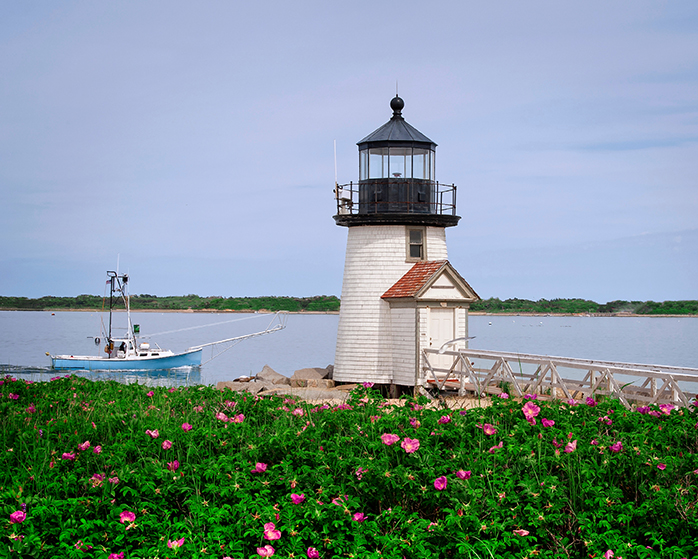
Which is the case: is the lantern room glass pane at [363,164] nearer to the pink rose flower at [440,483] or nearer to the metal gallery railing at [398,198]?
the metal gallery railing at [398,198]

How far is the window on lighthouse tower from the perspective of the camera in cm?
1975

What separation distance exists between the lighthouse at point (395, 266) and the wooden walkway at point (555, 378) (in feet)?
3.12

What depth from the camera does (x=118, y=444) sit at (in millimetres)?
7090

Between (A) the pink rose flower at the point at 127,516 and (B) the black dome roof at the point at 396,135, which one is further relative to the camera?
(B) the black dome roof at the point at 396,135

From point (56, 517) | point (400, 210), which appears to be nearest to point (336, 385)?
point (400, 210)

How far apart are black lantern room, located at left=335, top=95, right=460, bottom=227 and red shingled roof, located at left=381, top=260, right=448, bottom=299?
52.3 inches

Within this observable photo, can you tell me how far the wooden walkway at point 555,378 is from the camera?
1202cm

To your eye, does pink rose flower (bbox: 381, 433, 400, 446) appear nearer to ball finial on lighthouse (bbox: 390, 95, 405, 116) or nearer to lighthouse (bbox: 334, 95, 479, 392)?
lighthouse (bbox: 334, 95, 479, 392)

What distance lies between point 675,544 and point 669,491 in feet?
1.42

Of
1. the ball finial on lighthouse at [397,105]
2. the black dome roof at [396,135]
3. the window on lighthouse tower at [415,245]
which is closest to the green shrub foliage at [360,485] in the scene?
the window on lighthouse tower at [415,245]

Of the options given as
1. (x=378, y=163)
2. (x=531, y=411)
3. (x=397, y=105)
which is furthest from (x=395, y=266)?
(x=531, y=411)

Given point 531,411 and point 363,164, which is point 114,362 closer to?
point 363,164

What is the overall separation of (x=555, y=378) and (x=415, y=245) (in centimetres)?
707

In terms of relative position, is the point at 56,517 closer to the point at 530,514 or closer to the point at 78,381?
the point at 530,514
